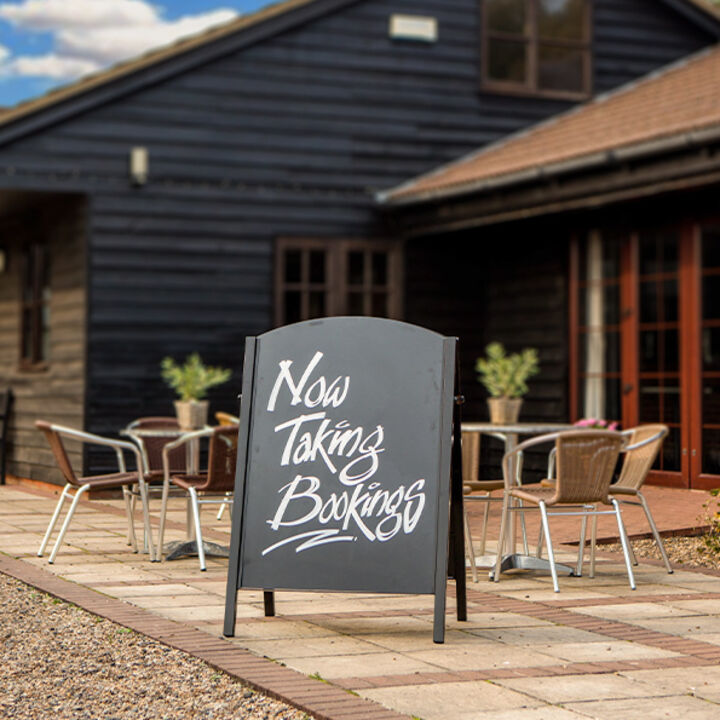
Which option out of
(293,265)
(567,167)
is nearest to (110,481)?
(567,167)

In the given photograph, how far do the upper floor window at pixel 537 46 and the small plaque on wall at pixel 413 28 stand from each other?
0.57m

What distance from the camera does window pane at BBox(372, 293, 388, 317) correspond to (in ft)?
42.5

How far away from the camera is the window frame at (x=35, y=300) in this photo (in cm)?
1349

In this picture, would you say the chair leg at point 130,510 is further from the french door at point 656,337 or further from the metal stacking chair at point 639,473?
the french door at point 656,337

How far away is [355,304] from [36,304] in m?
3.27

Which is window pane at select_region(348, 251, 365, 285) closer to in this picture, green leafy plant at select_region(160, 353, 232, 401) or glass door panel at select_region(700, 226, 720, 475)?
green leafy plant at select_region(160, 353, 232, 401)

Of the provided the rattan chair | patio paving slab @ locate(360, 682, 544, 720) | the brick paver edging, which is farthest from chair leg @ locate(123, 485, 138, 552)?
patio paving slab @ locate(360, 682, 544, 720)

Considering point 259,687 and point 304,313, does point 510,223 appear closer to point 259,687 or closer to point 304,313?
point 304,313

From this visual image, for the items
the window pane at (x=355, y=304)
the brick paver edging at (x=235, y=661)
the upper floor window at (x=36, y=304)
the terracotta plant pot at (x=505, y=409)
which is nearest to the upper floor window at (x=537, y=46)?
the window pane at (x=355, y=304)

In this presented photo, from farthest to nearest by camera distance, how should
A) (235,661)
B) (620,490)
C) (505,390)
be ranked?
1. (505,390)
2. (620,490)
3. (235,661)

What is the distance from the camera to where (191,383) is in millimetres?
11773

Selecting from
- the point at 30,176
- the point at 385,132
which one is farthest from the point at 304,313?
the point at 30,176

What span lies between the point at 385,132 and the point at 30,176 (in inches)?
133

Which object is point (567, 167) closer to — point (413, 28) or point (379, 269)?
point (379, 269)
